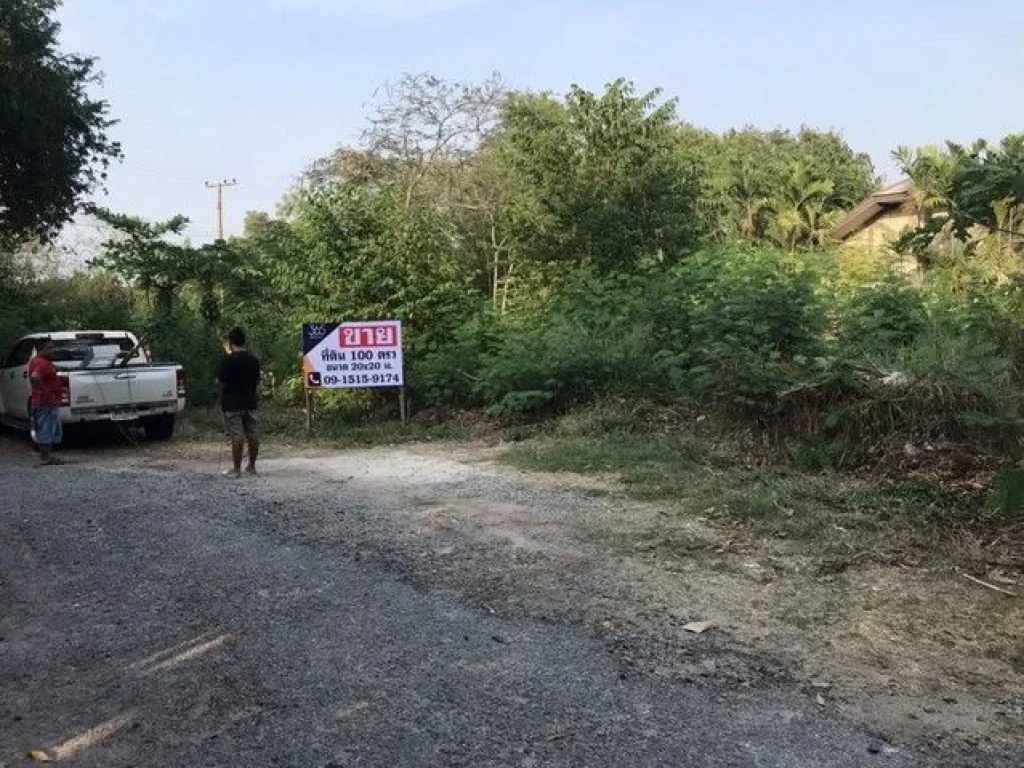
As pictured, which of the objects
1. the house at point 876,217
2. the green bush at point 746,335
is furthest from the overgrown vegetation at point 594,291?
the house at point 876,217

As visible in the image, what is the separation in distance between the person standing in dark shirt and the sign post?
2.81 metres

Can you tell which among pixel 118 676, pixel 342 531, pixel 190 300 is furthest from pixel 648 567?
pixel 190 300

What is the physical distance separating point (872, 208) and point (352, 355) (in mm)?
24978

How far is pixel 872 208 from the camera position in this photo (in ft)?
108

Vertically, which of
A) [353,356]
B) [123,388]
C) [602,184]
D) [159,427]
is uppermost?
[602,184]

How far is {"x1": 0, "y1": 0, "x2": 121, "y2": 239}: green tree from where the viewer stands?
15375mm

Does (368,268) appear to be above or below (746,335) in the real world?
above

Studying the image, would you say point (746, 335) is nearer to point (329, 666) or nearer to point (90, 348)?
point (329, 666)

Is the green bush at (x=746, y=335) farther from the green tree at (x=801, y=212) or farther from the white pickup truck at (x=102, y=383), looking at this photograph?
the green tree at (x=801, y=212)

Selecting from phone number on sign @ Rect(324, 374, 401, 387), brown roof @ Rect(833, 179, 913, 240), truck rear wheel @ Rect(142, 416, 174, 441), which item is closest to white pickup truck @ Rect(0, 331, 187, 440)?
truck rear wheel @ Rect(142, 416, 174, 441)

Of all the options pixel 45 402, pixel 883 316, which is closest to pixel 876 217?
pixel 883 316

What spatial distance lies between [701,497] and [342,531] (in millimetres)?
3048

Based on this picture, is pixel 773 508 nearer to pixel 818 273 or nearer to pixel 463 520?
pixel 463 520

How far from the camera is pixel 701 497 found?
817 centimetres
